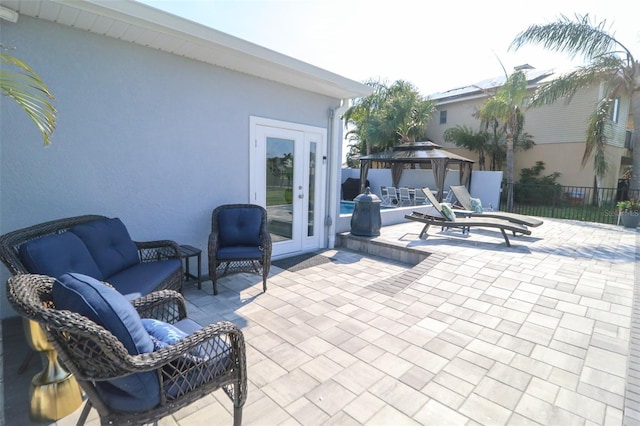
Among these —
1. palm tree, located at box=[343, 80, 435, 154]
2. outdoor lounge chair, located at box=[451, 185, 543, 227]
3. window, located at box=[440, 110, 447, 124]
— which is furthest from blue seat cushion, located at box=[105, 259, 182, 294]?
window, located at box=[440, 110, 447, 124]

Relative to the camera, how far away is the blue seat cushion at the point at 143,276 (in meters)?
2.70

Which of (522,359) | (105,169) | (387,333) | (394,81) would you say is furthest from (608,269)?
(394,81)

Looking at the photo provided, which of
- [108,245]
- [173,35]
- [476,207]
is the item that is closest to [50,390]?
[108,245]

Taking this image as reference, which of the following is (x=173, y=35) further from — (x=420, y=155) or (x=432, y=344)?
(x=420, y=155)

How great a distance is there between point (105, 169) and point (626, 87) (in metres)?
15.4

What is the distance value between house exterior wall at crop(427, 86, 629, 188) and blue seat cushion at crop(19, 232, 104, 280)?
57.8 ft

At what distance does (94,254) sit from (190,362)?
195 centimetres

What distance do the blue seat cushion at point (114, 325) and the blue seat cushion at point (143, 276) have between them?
130 cm

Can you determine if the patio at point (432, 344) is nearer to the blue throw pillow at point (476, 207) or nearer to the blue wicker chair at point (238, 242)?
the blue wicker chair at point (238, 242)

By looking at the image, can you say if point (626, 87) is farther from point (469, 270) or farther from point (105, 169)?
point (105, 169)

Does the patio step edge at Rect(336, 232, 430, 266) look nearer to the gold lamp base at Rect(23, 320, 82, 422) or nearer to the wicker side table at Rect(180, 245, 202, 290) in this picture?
the wicker side table at Rect(180, 245, 202, 290)

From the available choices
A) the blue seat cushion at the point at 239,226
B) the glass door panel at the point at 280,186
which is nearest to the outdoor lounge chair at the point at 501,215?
the glass door panel at the point at 280,186

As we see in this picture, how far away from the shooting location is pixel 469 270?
178 inches

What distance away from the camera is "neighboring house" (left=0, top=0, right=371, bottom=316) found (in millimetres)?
3086
